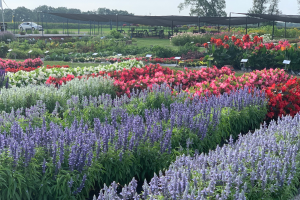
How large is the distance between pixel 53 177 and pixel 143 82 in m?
4.79

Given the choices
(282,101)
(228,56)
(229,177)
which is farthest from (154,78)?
(228,56)

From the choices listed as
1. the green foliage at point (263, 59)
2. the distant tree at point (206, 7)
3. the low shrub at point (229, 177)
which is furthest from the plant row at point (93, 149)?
the distant tree at point (206, 7)

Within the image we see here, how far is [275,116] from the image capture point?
6.67m

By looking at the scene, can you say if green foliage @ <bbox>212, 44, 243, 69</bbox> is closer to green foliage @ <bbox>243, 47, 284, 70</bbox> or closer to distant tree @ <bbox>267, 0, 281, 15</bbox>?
green foliage @ <bbox>243, 47, 284, 70</bbox>

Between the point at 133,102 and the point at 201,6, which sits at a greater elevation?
the point at 201,6

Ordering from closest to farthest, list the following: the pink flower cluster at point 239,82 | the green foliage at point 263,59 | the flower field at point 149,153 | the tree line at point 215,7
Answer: the flower field at point 149,153 → the pink flower cluster at point 239,82 → the green foliage at point 263,59 → the tree line at point 215,7

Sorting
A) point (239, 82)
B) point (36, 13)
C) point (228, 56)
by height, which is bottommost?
point (239, 82)

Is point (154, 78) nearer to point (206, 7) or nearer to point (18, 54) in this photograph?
point (18, 54)

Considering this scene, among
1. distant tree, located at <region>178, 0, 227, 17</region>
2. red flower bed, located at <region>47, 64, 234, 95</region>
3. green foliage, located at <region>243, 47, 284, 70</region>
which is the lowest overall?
red flower bed, located at <region>47, 64, 234, 95</region>

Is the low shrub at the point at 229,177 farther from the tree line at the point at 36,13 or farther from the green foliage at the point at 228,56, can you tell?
the tree line at the point at 36,13

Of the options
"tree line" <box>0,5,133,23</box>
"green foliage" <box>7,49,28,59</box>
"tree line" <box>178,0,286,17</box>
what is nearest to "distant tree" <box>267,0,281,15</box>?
"tree line" <box>178,0,286,17</box>

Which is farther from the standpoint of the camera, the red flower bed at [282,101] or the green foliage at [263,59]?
the green foliage at [263,59]

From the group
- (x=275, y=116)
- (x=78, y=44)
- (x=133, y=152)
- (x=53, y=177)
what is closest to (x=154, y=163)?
(x=133, y=152)

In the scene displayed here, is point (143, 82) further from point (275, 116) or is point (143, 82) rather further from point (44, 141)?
point (44, 141)
